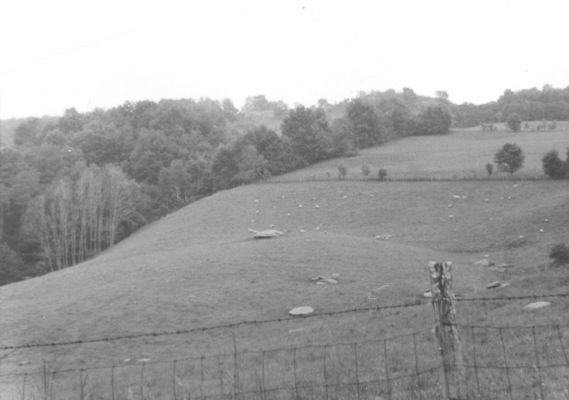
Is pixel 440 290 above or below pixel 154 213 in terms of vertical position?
above

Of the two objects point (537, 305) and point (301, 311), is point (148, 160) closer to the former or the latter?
point (301, 311)

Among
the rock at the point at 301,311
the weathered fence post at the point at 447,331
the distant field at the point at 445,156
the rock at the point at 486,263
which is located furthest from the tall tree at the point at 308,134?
the weathered fence post at the point at 447,331

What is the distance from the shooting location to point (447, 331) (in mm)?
8953

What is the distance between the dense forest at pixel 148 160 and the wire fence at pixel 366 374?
7070 cm

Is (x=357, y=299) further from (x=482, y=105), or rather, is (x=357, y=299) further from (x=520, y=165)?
(x=482, y=105)

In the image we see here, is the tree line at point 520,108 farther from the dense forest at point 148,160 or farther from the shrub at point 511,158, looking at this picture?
the shrub at point 511,158

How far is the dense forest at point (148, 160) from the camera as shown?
3642 inches

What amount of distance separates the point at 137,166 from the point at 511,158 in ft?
232

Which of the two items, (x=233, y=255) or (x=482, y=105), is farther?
(x=482, y=105)

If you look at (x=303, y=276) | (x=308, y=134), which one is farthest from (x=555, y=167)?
(x=308, y=134)

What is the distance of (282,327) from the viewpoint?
93.9 feet

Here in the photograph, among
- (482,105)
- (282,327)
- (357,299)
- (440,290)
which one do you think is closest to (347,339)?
(282,327)

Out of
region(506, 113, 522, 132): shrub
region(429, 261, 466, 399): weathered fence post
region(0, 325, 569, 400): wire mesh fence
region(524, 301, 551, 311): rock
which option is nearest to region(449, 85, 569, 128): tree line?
region(506, 113, 522, 132): shrub

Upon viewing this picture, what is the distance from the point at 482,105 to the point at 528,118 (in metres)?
20.4
